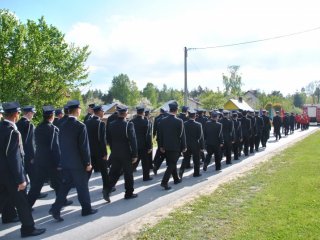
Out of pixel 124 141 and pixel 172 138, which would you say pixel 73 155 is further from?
pixel 172 138

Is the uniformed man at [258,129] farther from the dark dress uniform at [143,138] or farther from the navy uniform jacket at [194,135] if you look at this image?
the dark dress uniform at [143,138]

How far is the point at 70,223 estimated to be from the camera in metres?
6.88

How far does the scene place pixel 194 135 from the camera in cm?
1146

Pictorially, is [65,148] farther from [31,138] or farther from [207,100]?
[207,100]

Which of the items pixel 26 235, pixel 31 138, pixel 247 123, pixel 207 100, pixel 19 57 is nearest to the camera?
pixel 26 235

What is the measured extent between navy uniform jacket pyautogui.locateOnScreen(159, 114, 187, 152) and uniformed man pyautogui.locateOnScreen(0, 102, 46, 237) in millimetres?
4307

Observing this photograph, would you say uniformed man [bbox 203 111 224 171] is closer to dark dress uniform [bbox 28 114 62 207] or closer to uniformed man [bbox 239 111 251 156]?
uniformed man [bbox 239 111 251 156]

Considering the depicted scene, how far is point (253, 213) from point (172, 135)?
328 centimetres

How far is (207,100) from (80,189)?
57.4 metres

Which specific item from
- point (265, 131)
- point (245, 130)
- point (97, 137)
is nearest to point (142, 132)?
point (97, 137)

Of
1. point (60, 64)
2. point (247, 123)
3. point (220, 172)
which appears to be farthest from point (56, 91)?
point (220, 172)

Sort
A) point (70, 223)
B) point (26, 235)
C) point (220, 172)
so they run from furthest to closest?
point (220, 172), point (70, 223), point (26, 235)

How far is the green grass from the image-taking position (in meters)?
5.97

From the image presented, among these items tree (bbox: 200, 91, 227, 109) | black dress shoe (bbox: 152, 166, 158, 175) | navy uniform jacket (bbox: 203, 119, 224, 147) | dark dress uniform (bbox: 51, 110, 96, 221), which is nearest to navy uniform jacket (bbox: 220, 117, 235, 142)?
navy uniform jacket (bbox: 203, 119, 224, 147)
